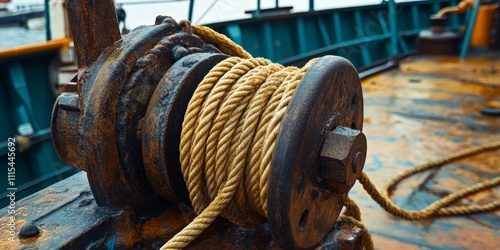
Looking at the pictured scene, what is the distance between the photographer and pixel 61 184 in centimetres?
179

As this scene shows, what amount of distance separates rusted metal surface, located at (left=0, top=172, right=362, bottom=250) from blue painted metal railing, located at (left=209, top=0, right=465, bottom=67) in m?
4.85

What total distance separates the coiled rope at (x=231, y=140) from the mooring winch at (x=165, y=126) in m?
0.06

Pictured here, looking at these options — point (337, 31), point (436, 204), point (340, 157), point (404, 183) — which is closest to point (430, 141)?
point (404, 183)

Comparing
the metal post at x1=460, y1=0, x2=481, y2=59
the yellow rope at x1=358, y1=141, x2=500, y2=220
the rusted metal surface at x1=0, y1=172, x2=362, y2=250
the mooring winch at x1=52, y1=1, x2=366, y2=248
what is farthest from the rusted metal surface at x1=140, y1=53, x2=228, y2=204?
the metal post at x1=460, y1=0, x2=481, y2=59

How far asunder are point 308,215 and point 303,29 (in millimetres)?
6272

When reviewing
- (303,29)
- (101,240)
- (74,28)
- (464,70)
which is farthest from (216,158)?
(303,29)

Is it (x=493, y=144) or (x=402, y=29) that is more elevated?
(x=402, y=29)

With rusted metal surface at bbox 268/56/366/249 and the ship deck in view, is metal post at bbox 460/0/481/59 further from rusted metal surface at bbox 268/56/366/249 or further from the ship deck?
rusted metal surface at bbox 268/56/366/249

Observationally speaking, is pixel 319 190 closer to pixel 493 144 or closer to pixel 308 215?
pixel 308 215

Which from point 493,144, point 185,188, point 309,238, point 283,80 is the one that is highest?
point 283,80

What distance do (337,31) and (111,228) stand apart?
6.98m

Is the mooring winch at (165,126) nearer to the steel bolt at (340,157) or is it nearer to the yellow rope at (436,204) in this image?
the steel bolt at (340,157)

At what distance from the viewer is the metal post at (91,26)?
4.71 ft

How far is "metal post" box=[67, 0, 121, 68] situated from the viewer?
1.44 metres
